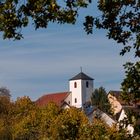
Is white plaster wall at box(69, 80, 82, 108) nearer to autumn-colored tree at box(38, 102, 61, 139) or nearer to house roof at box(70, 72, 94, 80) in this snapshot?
house roof at box(70, 72, 94, 80)

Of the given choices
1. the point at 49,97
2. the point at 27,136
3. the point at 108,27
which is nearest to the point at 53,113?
the point at 27,136

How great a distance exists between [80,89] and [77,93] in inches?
56.9

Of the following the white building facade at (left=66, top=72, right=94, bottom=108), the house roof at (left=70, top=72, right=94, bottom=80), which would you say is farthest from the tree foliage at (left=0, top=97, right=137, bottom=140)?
the house roof at (left=70, top=72, right=94, bottom=80)

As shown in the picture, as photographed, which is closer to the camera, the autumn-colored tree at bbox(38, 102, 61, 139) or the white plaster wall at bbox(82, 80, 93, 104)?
the autumn-colored tree at bbox(38, 102, 61, 139)

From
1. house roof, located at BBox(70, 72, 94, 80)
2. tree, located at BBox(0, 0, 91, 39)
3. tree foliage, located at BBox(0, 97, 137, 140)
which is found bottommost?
tree, located at BBox(0, 0, 91, 39)

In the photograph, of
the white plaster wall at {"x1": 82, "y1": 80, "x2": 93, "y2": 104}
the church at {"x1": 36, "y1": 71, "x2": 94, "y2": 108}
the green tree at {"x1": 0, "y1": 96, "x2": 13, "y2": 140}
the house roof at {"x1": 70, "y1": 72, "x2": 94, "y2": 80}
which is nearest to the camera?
the green tree at {"x1": 0, "y1": 96, "x2": 13, "y2": 140}

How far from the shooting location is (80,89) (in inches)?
6437

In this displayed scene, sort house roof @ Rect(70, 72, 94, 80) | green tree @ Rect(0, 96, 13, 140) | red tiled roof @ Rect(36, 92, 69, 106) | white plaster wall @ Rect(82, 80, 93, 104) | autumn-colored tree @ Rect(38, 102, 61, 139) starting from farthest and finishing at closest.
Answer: house roof @ Rect(70, 72, 94, 80)
white plaster wall @ Rect(82, 80, 93, 104)
red tiled roof @ Rect(36, 92, 69, 106)
green tree @ Rect(0, 96, 13, 140)
autumn-colored tree @ Rect(38, 102, 61, 139)

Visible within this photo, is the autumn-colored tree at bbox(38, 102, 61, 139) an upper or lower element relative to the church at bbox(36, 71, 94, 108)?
lower

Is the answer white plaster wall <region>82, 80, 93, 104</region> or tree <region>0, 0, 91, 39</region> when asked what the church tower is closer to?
white plaster wall <region>82, 80, 93, 104</region>

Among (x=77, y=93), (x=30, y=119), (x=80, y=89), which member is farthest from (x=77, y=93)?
(x=30, y=119)

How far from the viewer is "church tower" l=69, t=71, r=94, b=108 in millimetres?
161875

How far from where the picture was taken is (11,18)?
27.1 feet

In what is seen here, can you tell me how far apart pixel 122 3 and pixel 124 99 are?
1439mm
